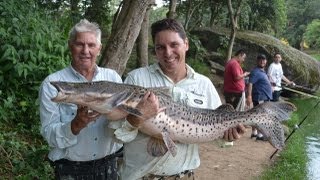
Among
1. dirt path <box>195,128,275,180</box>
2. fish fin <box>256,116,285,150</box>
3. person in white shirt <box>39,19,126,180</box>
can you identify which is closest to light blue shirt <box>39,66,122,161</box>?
person in white shirt <box>39,19,126,180</box>

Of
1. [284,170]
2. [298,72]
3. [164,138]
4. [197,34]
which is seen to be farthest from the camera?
[197,34]

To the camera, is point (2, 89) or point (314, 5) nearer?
point (2, 89)

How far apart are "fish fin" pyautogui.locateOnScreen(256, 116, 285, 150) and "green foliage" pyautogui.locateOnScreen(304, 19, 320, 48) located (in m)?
45.3

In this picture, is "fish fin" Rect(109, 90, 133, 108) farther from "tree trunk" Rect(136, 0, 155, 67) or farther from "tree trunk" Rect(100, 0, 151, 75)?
"tree trunk" Rect(136, 0, 155, 67)

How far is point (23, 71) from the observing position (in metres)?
6.05

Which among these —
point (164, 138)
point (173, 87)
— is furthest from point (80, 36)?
point (164, 138)

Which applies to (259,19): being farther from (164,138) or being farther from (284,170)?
(164,138)

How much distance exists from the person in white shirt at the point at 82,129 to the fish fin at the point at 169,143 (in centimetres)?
40

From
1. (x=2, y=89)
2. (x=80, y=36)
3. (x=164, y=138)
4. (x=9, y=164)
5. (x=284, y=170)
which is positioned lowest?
(x=284, y=170)

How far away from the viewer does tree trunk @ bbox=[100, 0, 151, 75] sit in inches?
217

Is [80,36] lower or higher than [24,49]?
higher

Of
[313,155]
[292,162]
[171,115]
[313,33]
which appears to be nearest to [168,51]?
[171,115]

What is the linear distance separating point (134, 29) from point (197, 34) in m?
15.3

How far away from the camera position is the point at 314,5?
4622 centimetres
